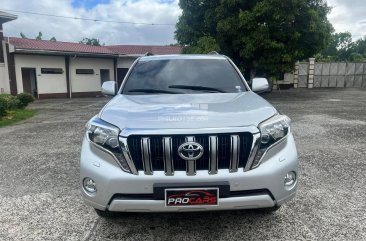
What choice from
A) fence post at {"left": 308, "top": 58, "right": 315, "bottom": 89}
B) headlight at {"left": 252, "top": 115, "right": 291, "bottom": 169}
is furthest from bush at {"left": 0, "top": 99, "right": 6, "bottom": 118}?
fence post at {"left": 308, "top": 58, "right": 315, "bottom": 89}

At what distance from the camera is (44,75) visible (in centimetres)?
1983

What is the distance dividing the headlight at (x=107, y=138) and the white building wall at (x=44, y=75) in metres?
18.7

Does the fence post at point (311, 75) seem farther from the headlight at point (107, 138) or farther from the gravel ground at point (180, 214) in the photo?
the headlight at point (107, 138)

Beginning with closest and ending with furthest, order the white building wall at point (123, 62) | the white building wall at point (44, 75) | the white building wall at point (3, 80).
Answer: the white building wall at point (3, 80) → the white building wall at point (44, 75) → the white building wall at point (123, 62)

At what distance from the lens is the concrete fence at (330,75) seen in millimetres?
25219

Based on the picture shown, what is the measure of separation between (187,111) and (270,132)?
0.69 metres

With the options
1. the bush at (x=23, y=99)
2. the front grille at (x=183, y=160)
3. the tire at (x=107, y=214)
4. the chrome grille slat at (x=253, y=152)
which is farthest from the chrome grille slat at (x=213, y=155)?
the bush at (x=23, y=99)

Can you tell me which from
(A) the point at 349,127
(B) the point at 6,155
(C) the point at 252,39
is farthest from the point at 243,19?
(B) the point at 6,155

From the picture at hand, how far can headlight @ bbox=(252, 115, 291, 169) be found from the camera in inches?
92.1

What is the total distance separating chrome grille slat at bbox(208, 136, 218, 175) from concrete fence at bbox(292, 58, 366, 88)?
24.9 metres

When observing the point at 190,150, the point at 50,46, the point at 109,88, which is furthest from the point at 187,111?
the point at 50,46

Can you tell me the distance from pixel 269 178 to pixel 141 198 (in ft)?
3.18

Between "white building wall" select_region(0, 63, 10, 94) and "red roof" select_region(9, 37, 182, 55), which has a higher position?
"red roof" select_region(9, 37, 182, 55)

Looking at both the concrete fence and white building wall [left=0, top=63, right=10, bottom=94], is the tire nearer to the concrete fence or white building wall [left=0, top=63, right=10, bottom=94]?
white building wall [left=0, top=63, right=10, bottom=94]
